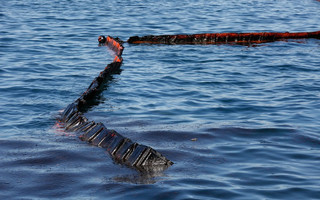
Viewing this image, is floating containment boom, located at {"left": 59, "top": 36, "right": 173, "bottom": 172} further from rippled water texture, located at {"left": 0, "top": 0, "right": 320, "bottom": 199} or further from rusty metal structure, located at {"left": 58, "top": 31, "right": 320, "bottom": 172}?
rippled water texture, located at {"left": 0, "top": 0, "right": 320, "bottom": 199}

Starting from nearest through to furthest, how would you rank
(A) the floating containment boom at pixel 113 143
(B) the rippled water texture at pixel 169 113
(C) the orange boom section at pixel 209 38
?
1. (B) the rippled water texture at pixel 169 113
2. (A) the floating containment boom at pixel 113 143
3. (C) the orange boom section at pixel 209 38

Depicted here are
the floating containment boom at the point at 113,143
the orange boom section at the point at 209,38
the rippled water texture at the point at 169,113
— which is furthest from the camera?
the orange boom section at the point at 209,38

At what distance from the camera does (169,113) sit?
10.3 metres

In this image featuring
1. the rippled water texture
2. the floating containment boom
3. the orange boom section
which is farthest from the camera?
the orange boom section

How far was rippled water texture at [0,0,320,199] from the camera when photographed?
6277 millimetres

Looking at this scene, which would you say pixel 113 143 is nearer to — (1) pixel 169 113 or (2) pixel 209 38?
(1) pixel 169 113

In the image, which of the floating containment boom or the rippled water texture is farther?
the floating containment boom

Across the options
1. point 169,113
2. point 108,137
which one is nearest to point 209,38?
point 169,113

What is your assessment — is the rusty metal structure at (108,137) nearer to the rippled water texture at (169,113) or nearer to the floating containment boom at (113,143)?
the floating containment boom at (113,143)

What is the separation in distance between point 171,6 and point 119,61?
56.5 ft

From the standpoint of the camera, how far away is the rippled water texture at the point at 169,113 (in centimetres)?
628

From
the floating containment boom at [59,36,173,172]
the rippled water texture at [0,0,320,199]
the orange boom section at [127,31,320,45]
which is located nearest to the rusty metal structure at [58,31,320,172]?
the floating containment boom at [59,36,173,172]

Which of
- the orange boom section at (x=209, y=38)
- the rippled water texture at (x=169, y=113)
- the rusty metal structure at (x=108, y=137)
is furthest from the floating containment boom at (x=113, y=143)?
the orange boom section at (x=209, y=38)

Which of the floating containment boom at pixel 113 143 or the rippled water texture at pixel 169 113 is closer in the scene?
the rippled water texture at pixel 169 113
